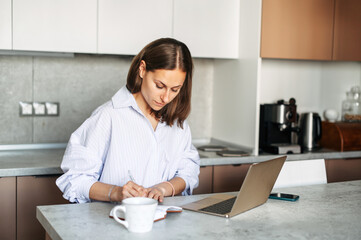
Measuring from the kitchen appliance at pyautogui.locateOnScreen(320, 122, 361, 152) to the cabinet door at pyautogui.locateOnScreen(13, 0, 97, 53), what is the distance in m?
1.79

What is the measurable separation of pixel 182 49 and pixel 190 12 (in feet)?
4.39

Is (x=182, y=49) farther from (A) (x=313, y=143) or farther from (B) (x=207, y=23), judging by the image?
(A) (x=313, y=143)

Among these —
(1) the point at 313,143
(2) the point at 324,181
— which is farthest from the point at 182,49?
(1) the point at 313,143

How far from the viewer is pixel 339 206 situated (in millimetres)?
1783

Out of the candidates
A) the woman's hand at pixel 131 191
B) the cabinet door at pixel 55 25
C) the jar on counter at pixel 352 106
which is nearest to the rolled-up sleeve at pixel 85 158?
the woman's hand at pixel 131 191

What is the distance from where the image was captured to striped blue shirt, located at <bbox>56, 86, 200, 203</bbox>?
1.77 m

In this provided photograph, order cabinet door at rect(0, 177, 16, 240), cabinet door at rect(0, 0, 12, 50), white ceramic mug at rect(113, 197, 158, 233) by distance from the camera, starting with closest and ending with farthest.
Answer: white ceramic mug at rect(113, 197, 158, 233)
cabinet door at rect(0, 177, 16, 240)
cabinet door at rect(0, 0, 12, 50)

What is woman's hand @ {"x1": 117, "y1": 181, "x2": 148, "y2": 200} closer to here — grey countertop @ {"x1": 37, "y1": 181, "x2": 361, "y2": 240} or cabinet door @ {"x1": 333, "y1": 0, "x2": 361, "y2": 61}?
grey countertop @ {"x1": 37, "y1": 181, "x2": 361, "y2": 240}

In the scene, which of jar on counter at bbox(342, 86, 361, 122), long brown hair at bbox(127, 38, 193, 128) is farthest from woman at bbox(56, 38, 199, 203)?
jar on counter at bbox(342, 86, 361, 122)

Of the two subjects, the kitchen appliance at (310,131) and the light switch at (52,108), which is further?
→ the kitchen appliance at (310,131)

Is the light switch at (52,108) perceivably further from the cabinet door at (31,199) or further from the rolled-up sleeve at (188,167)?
the rolled-up sleeve at (188,167)

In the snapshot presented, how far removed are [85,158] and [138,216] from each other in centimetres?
53

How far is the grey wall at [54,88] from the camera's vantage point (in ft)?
9.91

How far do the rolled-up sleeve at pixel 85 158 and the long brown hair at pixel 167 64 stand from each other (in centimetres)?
21
